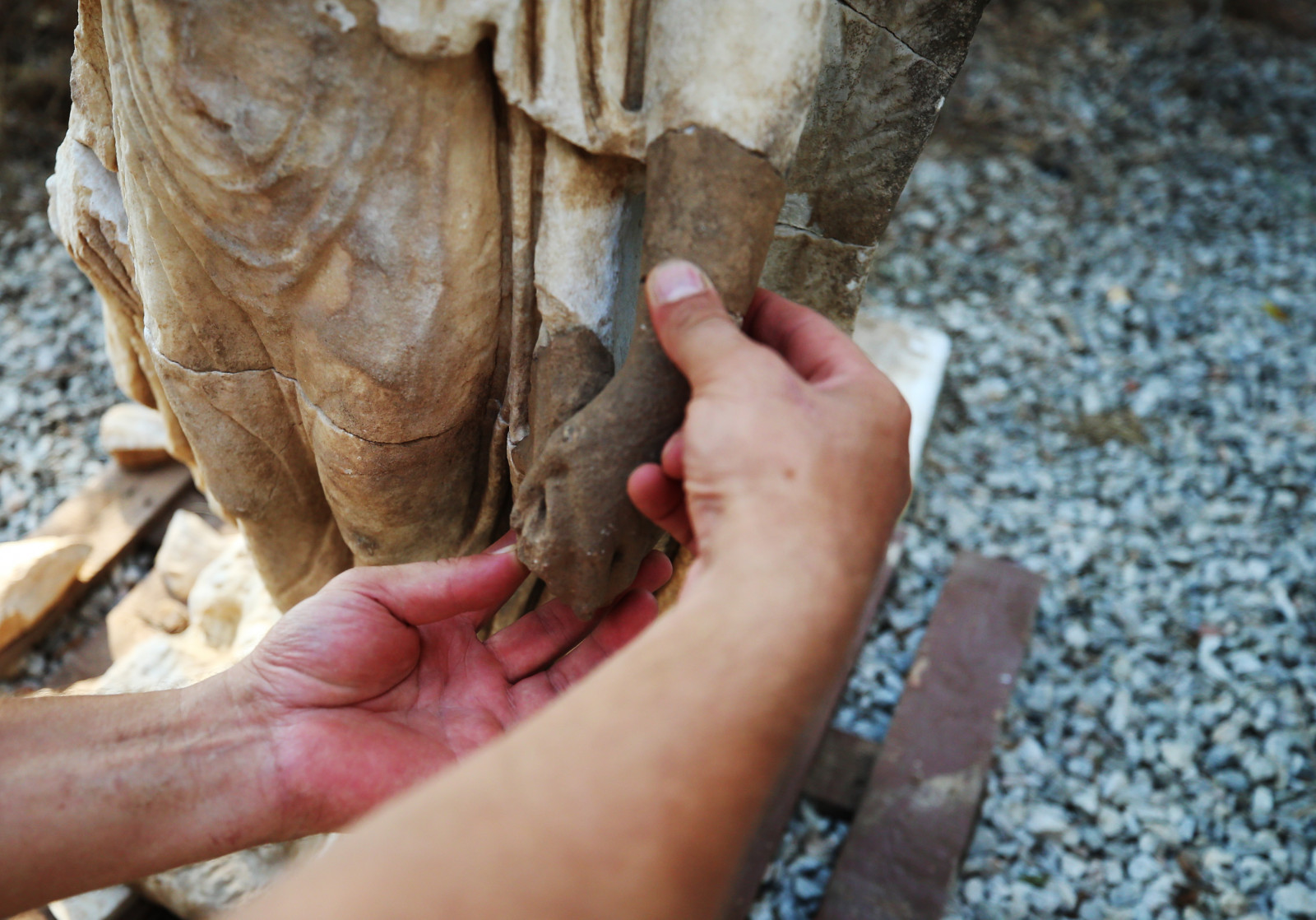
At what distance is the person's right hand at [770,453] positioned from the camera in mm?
895

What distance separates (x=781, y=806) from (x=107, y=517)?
190cm

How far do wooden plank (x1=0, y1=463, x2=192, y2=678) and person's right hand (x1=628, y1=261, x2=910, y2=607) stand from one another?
199 centimetres

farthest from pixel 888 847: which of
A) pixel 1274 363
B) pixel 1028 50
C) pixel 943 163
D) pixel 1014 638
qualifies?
pixel 1028 50

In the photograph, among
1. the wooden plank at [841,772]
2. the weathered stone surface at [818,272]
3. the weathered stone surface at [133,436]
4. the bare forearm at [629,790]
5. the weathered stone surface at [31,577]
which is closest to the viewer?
the bare forearm at [629,790]

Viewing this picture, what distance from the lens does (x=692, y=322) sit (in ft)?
3.23

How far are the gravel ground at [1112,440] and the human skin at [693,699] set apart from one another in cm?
133

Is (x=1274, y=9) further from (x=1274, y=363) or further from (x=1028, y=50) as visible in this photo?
(x=1274, y=363)

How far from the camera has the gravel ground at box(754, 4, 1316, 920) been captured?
2098 mm

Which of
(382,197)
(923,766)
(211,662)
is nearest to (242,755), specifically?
(382,197)

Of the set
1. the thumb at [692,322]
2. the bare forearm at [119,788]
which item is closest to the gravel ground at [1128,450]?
the bare forearm at [119,788]

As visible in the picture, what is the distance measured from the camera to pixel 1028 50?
4746 millimetres

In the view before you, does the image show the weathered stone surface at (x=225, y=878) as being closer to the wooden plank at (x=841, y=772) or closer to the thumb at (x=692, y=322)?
the wooden plank at (x=841, y=772)

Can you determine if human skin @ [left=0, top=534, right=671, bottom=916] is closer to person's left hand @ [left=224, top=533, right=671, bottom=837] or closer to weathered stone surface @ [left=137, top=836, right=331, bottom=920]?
person's left hand @ [left=224, top=533, right=671, bottom=837]

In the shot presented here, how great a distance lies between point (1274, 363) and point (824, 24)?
2.90 metres
